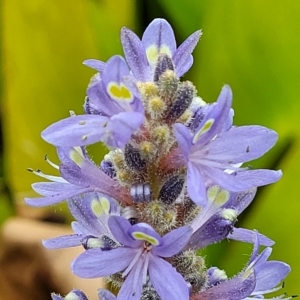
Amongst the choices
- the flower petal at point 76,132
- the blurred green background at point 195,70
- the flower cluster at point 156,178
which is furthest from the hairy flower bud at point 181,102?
the blurred green background at point 195,70

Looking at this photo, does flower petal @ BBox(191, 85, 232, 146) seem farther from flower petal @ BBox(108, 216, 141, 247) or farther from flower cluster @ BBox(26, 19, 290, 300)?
flower petal @ BBox(108, 216, 141, 247)

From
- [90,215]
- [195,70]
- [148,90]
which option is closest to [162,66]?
[148,90]

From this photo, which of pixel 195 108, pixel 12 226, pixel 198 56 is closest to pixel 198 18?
pixel 198 56

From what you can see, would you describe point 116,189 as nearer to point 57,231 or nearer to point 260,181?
point 260,181

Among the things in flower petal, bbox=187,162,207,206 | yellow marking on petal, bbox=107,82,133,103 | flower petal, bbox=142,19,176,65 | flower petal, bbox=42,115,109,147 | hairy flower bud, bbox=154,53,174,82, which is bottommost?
flower petal, bbox=187,162,207,206

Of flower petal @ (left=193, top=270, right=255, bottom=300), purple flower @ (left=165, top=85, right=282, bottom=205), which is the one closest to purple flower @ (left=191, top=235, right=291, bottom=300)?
flower petal @ (left=193, top=270, right=255, bottom=300)

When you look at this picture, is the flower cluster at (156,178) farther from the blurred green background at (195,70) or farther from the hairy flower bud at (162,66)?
the blurred green background at (195,70)

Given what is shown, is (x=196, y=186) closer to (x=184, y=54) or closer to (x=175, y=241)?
(x=175, y=241)
